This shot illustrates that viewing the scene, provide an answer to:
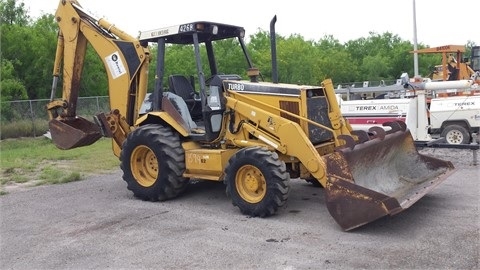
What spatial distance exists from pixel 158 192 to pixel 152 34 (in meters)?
2.64

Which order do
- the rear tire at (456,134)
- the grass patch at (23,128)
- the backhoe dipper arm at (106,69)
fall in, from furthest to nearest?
the grass patch at (23,128) < the rear tire at (456,134) < the backhoe dipper arm at (106,69)

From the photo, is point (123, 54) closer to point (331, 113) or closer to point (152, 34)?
point (152, 34)

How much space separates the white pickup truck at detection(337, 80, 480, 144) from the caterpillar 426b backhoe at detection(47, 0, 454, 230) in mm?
5182

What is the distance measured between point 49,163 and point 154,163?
641cm

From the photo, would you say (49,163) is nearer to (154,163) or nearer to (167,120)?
(154,163)

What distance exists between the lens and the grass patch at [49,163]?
36.7 feet

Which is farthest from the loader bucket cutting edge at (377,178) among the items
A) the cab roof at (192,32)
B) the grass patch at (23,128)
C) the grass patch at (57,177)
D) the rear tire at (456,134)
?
the grass patch at (23,128)

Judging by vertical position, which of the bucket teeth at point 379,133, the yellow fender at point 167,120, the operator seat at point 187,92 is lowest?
the bucket teeth at point 379,133

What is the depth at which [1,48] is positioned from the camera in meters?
25.6

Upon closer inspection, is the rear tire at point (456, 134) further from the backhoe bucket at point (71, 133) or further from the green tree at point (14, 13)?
the green tree at point (14, 13)

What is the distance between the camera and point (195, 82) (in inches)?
353

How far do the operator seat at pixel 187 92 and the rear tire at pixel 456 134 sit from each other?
806 cm

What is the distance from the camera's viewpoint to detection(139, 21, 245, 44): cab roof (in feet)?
26.7

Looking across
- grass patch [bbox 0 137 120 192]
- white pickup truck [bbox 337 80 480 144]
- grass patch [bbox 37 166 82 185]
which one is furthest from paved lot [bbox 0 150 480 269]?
white pickup truck [bbox 337 80 480 144]
